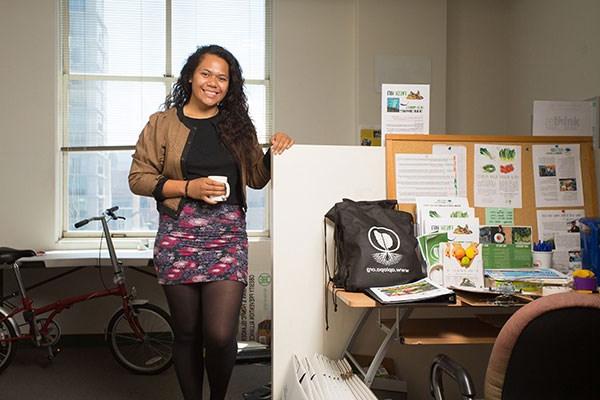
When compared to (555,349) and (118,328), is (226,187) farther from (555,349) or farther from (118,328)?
(118,328)

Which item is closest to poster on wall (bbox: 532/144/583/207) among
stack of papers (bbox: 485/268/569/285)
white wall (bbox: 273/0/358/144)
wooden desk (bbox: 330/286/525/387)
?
stack of papers (bbox: 485/268/569/285)

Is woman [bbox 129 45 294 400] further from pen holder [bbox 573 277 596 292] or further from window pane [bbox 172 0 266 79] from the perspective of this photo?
window pane [bbox 172 0 266 79]

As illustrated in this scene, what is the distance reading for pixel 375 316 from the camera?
2.16 m

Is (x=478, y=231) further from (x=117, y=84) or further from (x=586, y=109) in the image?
(x=117, y=84)

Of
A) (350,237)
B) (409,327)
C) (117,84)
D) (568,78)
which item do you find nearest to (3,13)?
(117,84)

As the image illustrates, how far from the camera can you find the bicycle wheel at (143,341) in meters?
3.11

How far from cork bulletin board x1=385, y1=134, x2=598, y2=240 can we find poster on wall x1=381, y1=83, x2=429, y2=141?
0.04 meters

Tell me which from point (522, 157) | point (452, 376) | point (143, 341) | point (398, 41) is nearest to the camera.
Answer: point (452, 376)

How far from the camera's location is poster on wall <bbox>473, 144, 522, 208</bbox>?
2.06 metres

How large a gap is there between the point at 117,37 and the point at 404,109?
2.72 m

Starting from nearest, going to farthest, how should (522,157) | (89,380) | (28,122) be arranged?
(522,157), (89,380), (28,122)

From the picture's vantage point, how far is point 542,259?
1988 mm

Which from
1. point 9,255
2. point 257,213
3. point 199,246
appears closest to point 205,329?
point 199,246

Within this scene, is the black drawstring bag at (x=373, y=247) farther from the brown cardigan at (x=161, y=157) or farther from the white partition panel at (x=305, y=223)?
the brown cardigan at (x=161, y=157)
